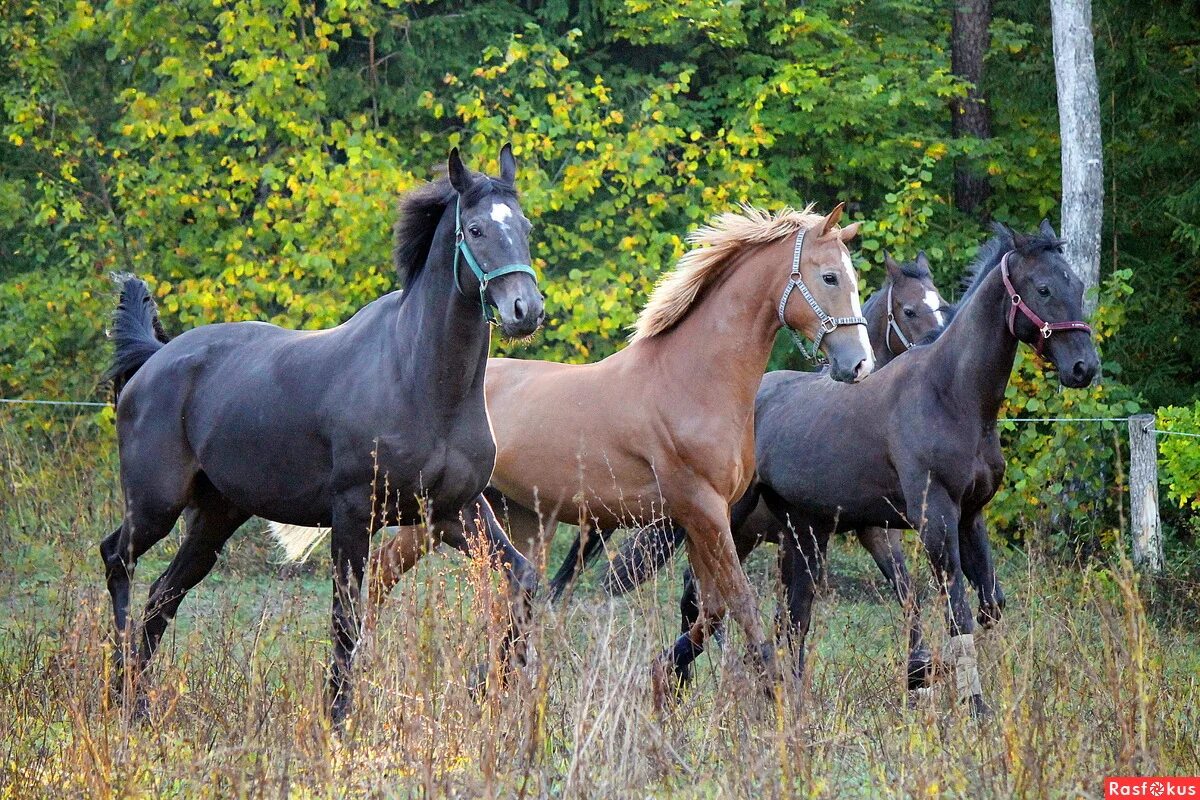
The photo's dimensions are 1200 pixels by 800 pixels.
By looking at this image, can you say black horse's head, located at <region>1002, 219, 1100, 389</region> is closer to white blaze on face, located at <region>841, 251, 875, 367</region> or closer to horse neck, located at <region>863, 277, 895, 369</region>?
white blaze on face, located at <region>841, 251, 875, 367</region>

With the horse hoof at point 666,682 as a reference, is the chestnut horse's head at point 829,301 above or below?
above

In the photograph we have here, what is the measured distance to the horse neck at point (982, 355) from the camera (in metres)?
Answer: 7.77

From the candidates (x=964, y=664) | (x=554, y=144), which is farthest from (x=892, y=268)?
(x=554, y=144)

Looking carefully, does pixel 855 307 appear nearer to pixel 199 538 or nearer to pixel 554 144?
pixel 199 538

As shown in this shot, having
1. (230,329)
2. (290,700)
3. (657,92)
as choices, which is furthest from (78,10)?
(290,700)

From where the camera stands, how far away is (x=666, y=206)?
14.1 metres

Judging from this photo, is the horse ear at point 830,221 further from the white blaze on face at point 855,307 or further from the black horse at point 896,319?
the black horse at point 896,319

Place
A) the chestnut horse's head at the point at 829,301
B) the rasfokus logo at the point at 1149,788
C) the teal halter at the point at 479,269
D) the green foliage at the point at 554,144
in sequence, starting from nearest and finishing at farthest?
1. the rasfokus logo at the point at 1149,788
2. the teal halter at the point at 479,269
3. the chestnut horse's head at the point at 829,301
4. the green foliage at the point at 554,144

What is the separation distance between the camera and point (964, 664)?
5.73m

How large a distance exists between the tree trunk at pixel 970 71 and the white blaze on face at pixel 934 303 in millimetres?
6863

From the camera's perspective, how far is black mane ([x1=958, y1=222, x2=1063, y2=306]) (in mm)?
7742

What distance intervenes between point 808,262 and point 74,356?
11615 millimetres

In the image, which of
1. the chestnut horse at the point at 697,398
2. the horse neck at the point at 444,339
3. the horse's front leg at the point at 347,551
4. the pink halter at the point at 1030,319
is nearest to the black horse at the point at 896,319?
the pink halter at the point at 1030,319

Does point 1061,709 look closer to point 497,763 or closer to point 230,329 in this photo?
point 497,763
